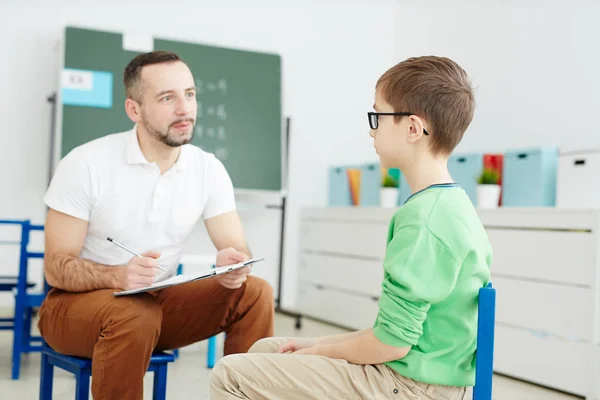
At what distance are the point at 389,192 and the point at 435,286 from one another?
3.03 meters

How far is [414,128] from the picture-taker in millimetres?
1253

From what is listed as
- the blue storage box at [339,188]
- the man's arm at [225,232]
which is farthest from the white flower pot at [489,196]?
the man's arm at [225,232]

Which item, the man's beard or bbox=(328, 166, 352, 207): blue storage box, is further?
bbox=(328, 166, 352, 207): blue storage box

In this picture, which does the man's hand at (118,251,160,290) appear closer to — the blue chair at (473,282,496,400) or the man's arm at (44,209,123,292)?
the man's arm at (44,209,123,292)

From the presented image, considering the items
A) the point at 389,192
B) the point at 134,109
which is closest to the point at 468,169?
the point at 389,192

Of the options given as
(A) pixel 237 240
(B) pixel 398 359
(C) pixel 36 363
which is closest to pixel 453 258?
(B) pixel 398 359

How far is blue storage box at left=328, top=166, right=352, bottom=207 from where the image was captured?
4.73 meters

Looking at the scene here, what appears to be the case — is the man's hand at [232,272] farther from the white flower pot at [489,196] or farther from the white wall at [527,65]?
the white wall at [527,65]

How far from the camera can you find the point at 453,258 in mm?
1153

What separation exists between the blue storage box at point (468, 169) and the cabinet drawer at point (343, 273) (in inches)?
26.0

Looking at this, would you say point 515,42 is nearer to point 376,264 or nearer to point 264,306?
point 376,264

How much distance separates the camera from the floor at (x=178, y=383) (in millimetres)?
2547

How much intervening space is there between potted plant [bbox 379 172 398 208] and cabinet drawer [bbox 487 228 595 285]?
95 cm

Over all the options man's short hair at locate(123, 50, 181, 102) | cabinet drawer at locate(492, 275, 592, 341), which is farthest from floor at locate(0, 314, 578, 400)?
man's short hair at locate(123, 50, 181, 102)
